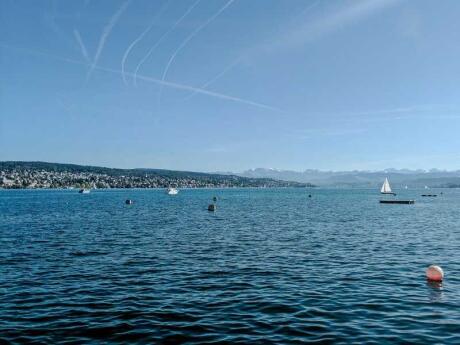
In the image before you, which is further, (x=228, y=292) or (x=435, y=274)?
(x=435, y=274)

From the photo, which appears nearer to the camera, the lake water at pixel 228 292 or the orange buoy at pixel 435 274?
the lake water at pixel 228 292

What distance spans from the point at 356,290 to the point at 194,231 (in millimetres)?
37517

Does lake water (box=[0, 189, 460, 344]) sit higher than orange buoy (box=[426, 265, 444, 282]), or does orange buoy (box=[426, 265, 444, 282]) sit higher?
orange buoy (box=[426, 265, 444, 282])

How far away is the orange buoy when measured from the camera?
29.0 m

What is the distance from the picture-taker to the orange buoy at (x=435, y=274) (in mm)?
29000

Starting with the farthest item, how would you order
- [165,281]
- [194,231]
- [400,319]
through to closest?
[194,231], [165,281], [400,319]

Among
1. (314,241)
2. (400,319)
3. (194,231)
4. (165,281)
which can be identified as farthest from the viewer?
(194,231)

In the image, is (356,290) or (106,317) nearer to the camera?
(106,317)

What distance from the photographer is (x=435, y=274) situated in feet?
95.6

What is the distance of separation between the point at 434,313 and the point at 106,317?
16866mm

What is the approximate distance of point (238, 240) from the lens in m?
51.2

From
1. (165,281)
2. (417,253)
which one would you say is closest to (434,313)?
(165,281)

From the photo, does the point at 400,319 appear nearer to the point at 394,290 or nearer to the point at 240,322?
the point at 394,290

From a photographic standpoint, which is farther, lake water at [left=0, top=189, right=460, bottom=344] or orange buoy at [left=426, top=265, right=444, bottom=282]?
orange buoy at [left=426, top=265, right=444, bottom=282]
